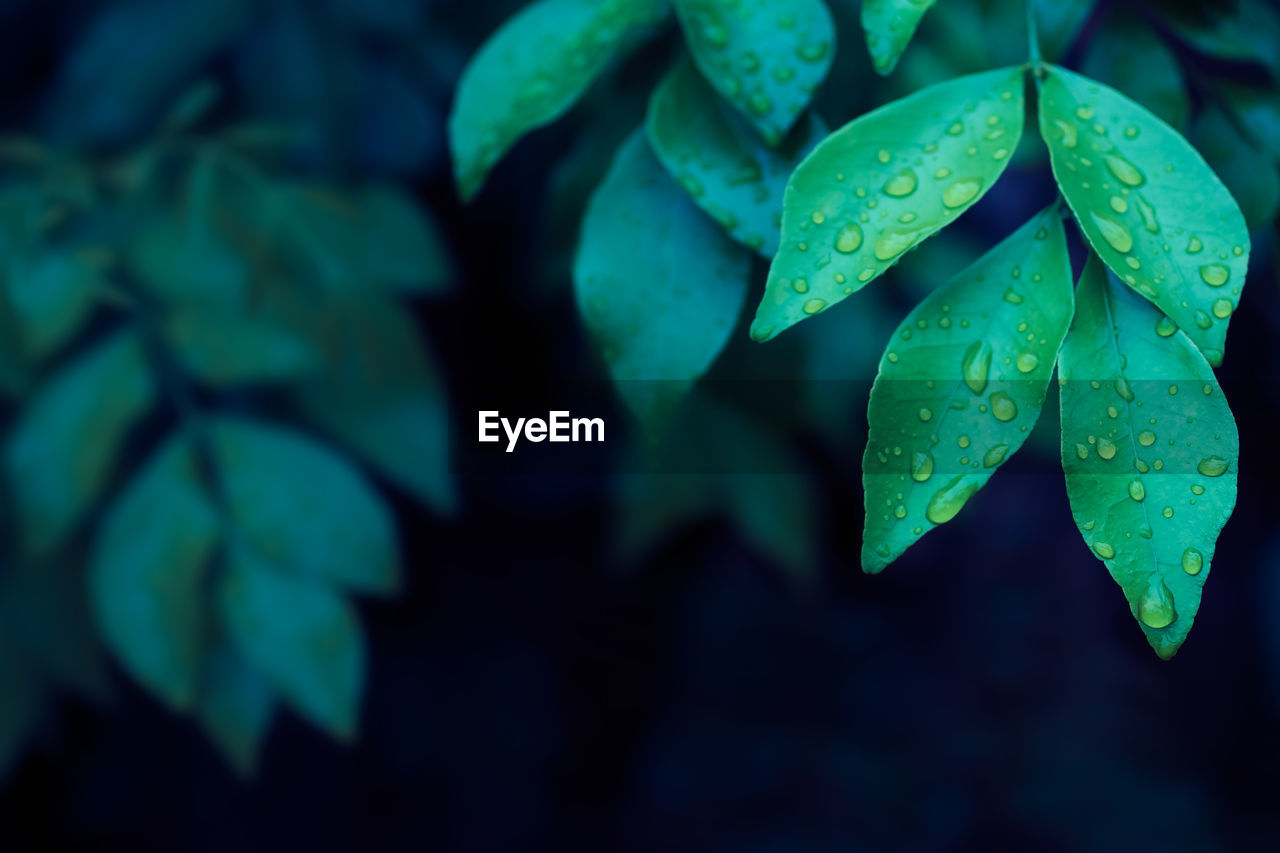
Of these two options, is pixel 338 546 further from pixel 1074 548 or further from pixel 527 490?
pixel 1074 548

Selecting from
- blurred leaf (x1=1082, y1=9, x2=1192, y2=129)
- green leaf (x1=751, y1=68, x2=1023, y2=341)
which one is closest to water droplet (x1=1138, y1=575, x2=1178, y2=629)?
green leaf (x1=751, y1=68, x2=1023, y2=341)

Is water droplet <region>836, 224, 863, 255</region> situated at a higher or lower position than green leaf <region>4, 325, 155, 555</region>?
higher

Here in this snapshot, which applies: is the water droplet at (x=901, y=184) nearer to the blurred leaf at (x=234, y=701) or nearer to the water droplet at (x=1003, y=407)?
the water droplet at (x=1003, y=407)

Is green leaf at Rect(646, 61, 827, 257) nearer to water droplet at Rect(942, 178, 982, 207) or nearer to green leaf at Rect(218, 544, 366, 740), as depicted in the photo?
water droplet at Rect(942, 178, 982, 207)

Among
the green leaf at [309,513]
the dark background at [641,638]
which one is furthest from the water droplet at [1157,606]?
the green leaf at [309,513]

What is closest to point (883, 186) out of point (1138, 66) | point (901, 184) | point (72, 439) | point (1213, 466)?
point (901, 184)

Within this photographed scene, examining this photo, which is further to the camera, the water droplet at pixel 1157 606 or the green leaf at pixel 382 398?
the green leaf at pixel 382 398
